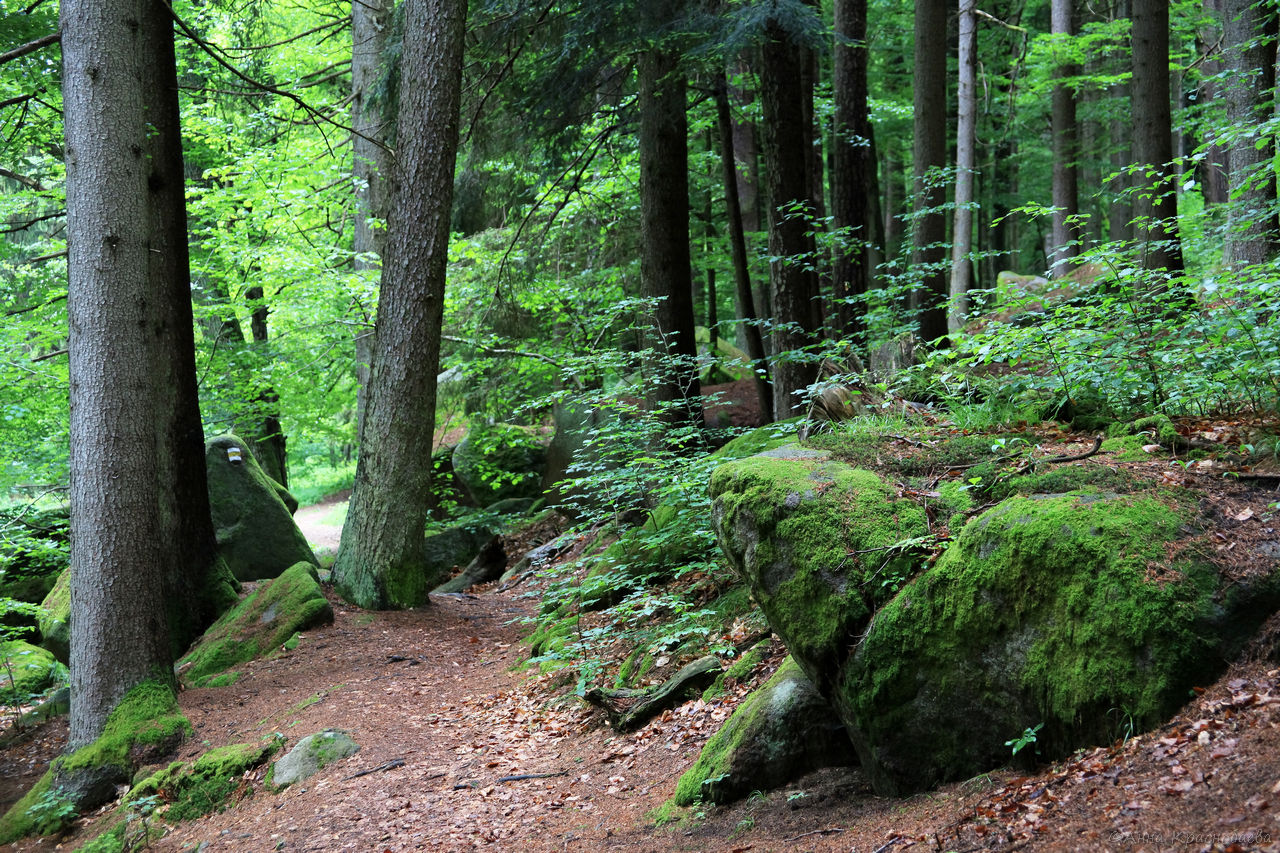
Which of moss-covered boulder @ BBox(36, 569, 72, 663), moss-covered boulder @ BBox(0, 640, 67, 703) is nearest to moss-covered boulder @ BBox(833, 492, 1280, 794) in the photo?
moss-covered boulder @ BBox(0, 640, 67, 703)

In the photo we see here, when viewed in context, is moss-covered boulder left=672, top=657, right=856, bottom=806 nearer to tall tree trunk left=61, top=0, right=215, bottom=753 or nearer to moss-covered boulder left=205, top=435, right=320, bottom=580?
tall tree trunk left=61, top=0, right=215, bottom=753

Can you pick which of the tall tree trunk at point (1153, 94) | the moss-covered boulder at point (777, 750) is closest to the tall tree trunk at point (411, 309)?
the moss-covered boulder at point (777, 750)

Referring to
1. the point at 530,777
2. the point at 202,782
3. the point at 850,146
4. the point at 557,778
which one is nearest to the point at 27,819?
the point at 202,782

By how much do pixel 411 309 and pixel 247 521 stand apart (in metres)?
4.70

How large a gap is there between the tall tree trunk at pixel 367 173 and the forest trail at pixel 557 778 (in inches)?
186

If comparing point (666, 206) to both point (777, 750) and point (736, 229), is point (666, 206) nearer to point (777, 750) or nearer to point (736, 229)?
point (736, 229)

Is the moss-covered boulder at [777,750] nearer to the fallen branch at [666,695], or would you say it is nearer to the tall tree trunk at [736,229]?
the fallen branch at [666,695]

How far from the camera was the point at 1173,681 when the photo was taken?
2742 millimetres

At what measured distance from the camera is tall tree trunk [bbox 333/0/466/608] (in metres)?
8.16

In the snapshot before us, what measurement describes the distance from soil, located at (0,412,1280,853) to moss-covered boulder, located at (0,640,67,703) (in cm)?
111

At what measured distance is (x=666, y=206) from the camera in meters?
9.84

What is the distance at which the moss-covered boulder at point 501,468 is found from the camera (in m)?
14.5

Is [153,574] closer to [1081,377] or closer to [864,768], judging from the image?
[864,768]

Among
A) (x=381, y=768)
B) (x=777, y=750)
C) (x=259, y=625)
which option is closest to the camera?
(x=777, y=750)
